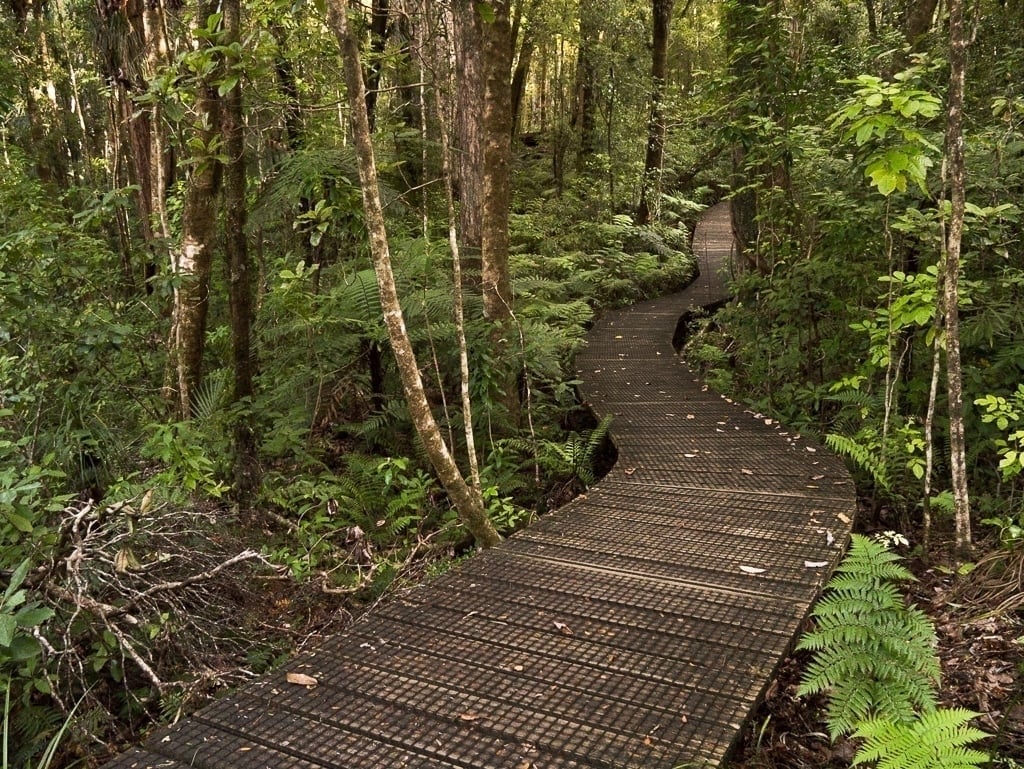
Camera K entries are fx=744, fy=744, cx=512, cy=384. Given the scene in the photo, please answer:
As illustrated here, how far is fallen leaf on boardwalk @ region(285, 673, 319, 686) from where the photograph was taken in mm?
3287

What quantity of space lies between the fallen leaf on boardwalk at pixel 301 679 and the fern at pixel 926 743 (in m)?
2.20

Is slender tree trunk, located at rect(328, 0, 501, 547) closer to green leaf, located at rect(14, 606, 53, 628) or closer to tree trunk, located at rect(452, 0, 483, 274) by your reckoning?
green leaf, located at rect(14, 606, 53, 628)

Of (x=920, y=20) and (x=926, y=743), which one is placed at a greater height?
(x=920, y=20)

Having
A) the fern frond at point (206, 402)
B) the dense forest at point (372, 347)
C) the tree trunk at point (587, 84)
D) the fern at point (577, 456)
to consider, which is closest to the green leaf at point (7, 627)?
the dense forest at point (372, 347)

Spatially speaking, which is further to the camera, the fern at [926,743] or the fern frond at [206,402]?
the fern frond at [206,402]

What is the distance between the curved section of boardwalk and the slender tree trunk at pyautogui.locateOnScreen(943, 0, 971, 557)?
0.71m

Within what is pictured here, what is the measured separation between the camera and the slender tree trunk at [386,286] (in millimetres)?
4258

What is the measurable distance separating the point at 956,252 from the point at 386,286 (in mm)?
3520

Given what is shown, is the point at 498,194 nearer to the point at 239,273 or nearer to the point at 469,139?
the point at 469,139

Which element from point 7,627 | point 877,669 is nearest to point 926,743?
point 877,669

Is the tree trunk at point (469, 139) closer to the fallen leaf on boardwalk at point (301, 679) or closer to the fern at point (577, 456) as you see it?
the fern at point (577, 456)

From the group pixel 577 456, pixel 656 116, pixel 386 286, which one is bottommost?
pixel 577 456

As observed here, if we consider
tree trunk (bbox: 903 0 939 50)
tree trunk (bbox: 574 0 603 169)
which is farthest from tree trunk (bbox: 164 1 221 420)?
tree trunk (bbox: 574 0 603 169)

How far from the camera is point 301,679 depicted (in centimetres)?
331
